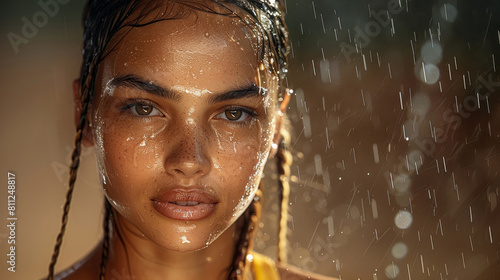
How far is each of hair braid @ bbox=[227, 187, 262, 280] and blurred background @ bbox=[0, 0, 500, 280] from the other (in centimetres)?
64

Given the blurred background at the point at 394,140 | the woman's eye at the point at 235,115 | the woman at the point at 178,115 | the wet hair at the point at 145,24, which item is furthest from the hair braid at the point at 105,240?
the blurred background at the point at 394,140

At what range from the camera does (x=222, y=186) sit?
4.34 ft

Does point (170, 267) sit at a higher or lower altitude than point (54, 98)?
lower

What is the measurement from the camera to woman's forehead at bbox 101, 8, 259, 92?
4.21 feet

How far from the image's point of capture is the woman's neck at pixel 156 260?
1459 mm

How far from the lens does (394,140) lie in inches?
96.5

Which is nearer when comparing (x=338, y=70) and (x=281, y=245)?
(x=281, y=245)

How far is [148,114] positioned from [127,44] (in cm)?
16

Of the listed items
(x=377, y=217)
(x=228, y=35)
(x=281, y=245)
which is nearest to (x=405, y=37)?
(x=377, y=217)

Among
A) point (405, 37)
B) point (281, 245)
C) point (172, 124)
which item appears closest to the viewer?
point (172, 124)

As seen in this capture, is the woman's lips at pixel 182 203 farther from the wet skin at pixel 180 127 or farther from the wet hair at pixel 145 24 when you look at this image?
the wet hair at pixel 145 24

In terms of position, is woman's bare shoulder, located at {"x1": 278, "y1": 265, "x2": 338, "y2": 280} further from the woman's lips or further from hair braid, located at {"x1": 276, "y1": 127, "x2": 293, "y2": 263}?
the woman's lips

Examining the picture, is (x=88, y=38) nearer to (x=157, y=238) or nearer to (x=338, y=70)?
(x=157, y=238)

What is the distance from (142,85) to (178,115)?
4.0 inches
